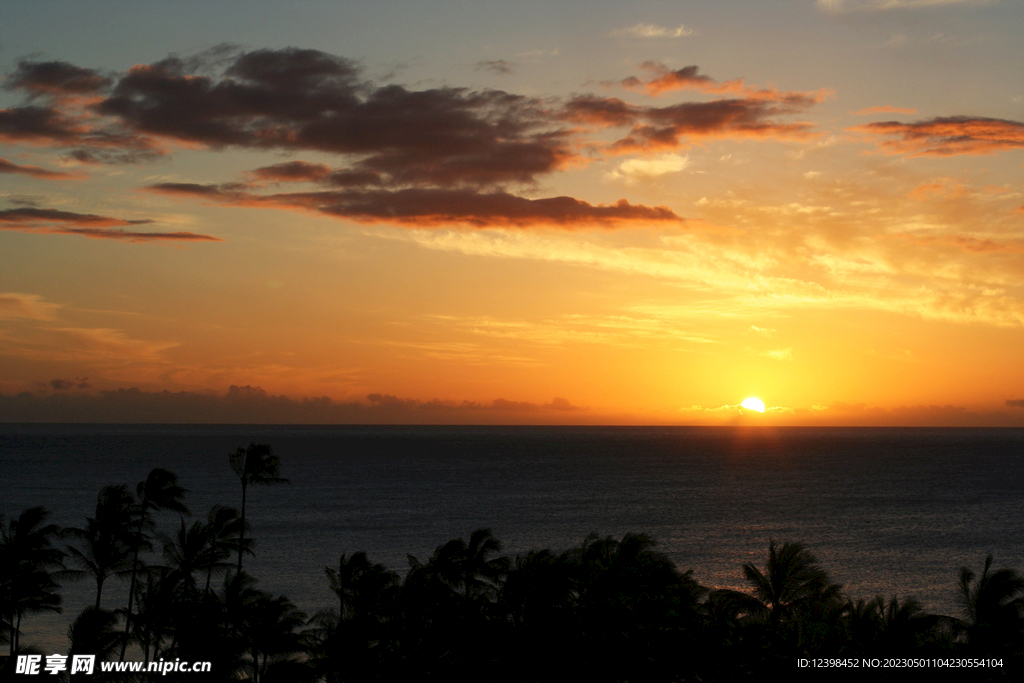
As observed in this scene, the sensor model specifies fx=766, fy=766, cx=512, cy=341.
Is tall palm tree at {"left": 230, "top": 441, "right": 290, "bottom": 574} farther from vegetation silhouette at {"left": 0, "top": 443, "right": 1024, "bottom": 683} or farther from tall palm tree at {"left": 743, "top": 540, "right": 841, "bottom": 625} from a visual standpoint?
tall palm tree at {"left": 743, "top": 540, "right": 841, "bottom": 625}

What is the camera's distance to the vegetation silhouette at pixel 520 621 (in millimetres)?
31188

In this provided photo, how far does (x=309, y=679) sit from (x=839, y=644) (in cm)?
2383

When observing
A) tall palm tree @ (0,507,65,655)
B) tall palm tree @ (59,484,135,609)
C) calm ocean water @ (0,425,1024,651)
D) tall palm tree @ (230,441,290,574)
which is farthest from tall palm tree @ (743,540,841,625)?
calm ocean water @ (0,425,1024,651)

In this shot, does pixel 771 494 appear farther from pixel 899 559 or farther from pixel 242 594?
pixel 242 594

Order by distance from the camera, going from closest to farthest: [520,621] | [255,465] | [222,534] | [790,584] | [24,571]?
1. [520,621]
2. [790,584]
3. [24,571]
4. [222,534]
5. [255,465]

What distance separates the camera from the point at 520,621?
37.6 meters

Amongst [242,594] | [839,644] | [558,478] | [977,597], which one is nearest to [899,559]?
[977,597]

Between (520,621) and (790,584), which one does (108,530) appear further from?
(790,584)

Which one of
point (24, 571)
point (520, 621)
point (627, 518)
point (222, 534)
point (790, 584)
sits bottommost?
point (627, 518)

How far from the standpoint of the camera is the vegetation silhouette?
102 ft

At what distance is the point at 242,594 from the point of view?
43.4 metres

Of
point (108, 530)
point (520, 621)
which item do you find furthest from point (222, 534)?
point (520, 621)

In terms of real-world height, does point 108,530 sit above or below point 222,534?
above

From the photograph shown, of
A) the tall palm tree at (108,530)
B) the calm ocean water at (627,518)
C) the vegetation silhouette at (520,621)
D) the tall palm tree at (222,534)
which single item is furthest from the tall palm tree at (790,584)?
the calm ocean water at (627,518)
